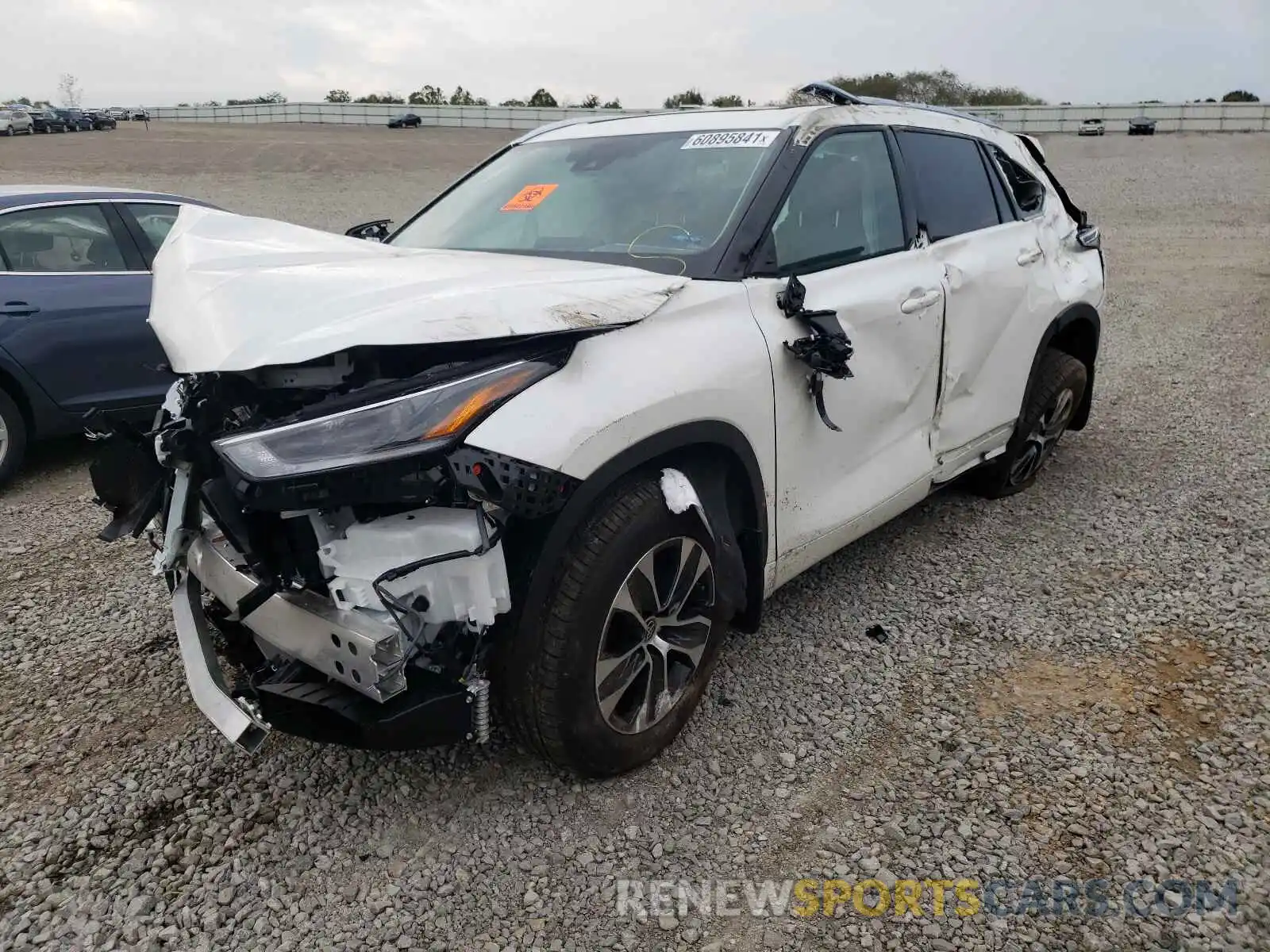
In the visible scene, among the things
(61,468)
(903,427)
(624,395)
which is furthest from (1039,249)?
(61,468)

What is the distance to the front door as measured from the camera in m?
2.90

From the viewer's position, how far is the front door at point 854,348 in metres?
2.90

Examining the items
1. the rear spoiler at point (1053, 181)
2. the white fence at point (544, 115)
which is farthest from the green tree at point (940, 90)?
the rear spoiler at point (1053, 181)

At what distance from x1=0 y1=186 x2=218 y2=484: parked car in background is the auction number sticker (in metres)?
3.19

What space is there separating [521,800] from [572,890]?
14.0 inches

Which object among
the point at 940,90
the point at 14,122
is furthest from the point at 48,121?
the point at 940,90

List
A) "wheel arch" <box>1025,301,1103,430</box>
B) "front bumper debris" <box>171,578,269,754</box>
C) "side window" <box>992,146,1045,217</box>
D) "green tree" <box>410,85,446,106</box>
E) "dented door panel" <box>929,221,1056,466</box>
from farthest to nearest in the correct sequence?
"green tree" <box>410,85,446,106</box> < "wheel arch" <box>1025,301,1103,430</box> < "side window" <box>992,146,1045,217</box> < "dented door panel" <box>929,221,1056,466</box> < "front bumper debris" <box>171,578,269,754</box>

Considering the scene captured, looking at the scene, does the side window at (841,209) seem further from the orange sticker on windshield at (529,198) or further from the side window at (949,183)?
the orange sticker on windshield at (529,198)

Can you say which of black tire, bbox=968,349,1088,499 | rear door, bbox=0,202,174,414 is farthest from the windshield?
rear door, bbox=0,202,174,414

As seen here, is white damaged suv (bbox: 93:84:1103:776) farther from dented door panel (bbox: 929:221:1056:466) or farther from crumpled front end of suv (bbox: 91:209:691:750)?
dented door panel (bbox: 929:221:1056:466)

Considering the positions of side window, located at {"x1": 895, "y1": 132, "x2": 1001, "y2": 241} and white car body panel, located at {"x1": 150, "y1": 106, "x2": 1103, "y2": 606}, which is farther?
side window, located at {"x1": 895, "y1": 132, "x2": 1001, "y2": 241}

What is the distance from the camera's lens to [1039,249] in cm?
441

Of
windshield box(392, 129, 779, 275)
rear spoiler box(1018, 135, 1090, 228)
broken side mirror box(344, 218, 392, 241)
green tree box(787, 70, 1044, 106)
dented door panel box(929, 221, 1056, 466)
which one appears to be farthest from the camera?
green tree box(787, 70, 1044, 106)

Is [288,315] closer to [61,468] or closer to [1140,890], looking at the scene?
[1140,890]
